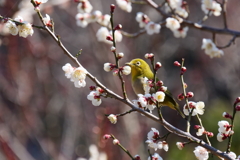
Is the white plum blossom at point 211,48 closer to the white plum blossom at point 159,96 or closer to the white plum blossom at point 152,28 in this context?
the white plum blossom at point 152,28

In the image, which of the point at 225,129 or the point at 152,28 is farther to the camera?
the point at 152,28

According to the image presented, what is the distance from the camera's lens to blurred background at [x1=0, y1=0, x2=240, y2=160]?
408 cm

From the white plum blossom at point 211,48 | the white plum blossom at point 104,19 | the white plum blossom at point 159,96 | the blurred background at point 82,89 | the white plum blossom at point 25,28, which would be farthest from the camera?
the blurred background at point 82,89

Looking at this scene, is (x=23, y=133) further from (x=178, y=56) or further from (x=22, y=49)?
(x=178, y=56)

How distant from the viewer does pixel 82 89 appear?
5906mm

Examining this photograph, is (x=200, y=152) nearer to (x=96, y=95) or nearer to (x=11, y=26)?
(x=96, y=95)

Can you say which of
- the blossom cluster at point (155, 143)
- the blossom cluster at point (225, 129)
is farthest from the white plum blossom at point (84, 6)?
the blossom cluster at point (225, 129)

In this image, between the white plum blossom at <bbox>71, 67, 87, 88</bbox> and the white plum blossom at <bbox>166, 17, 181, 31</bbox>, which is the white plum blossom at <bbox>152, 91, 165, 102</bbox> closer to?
the white plum blossom at <bbox>71, 67, 87, 88</bbox>

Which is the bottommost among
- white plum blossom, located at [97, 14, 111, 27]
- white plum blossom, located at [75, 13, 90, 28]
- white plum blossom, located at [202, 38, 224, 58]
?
white plum blossom, located at [202, 38, 224, 58]

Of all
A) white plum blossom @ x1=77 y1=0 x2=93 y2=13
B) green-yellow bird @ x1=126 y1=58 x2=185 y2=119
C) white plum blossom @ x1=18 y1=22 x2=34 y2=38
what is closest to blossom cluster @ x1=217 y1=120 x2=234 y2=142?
green-yellow bird @ x1=126 y1=58 x2=185 y2=119

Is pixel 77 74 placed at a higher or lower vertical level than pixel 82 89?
higher

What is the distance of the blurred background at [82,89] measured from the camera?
4.08 metres

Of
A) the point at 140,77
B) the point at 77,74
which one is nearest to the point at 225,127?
the point at 77,74

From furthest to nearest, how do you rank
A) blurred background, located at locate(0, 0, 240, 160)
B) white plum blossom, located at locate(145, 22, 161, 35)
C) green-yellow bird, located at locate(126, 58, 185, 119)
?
1. blurred background, located at locate(0, 0, 240, 160)
2. white plum blossom, located at locate(145, 22, 161, 35)
3. green-yellow bird, located at locate(126, 58, 185, 119)
